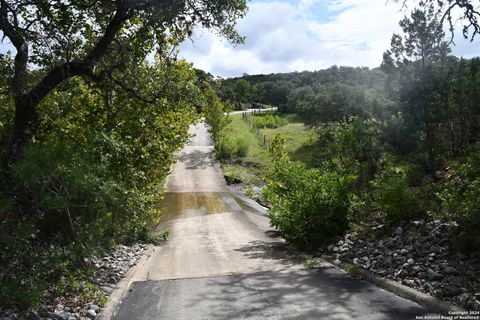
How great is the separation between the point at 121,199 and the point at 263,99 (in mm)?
94498

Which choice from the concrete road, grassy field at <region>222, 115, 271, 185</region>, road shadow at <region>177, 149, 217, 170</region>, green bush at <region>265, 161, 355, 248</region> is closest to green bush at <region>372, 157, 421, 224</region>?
green bush at <region>265, 161, 355, 248</region>

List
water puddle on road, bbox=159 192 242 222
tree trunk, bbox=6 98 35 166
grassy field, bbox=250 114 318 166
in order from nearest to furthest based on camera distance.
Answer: tree trunk, bbox=6 98 35 166, water puddle on road, bbox=159 192 242 222, grassy field, bbox=250 114 318 166

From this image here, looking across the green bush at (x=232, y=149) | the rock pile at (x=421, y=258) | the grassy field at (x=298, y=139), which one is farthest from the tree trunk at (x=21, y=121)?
the green bush at (x=232, y=149)

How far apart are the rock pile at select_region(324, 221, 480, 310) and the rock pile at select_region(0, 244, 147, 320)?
456 centimetres

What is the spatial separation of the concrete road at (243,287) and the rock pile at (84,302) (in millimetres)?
394

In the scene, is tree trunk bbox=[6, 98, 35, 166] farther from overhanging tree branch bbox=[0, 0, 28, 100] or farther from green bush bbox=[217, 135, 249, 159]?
green bush bbox=[217, 135, 249, 159]

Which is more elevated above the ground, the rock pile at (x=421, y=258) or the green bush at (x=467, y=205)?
the green bush at (x=467, y=205)

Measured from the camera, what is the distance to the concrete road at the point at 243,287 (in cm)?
639

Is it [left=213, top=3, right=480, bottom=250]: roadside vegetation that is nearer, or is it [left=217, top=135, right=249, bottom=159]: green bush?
[left=213, top=3, right=480, bottom=250]: roadside vegetation

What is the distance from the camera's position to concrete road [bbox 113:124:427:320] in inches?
252

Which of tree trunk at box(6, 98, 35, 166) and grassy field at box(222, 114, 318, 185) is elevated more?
tree trunk at box(6, 98, 35, 166)

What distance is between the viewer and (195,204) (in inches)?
938

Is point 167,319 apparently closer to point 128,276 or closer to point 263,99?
point 128,276

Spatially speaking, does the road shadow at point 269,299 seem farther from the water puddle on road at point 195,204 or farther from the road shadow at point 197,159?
the road shadow at point 197,159
